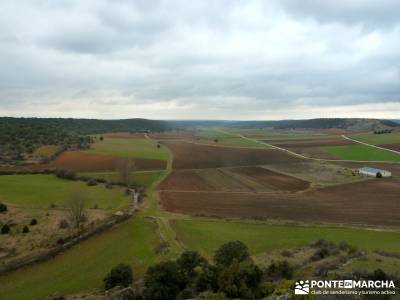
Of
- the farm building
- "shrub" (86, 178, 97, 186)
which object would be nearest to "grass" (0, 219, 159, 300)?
"shrub" (86, 178, 97, 186)

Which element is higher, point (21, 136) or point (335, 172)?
point (21, 136)

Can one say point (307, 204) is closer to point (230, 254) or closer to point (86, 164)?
point (230, 254)

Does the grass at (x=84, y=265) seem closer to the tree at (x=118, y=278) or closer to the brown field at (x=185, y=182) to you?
the tree at (x=118, y=278)

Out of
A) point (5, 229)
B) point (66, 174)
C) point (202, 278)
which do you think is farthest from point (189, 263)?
point (66, 174)

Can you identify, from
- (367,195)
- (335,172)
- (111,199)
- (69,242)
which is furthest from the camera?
(335,172)

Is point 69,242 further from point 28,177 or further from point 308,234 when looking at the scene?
point 28,177

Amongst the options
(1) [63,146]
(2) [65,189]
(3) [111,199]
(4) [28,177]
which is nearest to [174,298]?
(3) [111,199]
